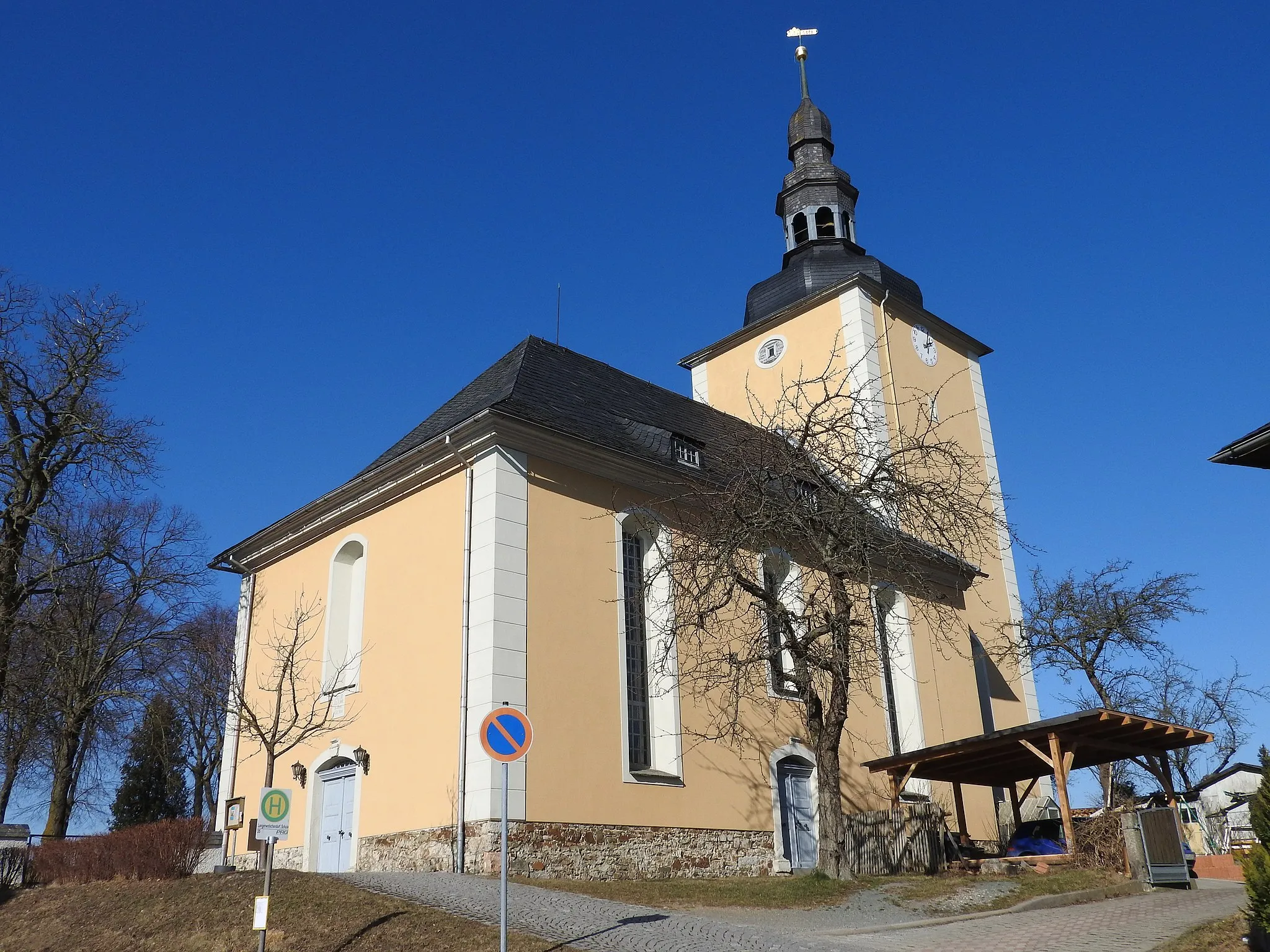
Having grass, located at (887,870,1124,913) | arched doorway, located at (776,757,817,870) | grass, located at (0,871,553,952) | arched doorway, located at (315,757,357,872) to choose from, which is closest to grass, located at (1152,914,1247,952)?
grass, located at (887,870,1124,913)

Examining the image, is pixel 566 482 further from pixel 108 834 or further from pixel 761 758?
pixel 108 834

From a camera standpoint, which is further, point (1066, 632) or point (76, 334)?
point (1066, 632)

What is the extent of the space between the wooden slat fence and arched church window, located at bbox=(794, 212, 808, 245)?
1784 centimetres

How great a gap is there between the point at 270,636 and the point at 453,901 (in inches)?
407

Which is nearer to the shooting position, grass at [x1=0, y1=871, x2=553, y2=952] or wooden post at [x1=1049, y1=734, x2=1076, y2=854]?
grass at [x1=0, y1=871, x2=553, y2=952]

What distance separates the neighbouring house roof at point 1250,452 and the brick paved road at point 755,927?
465 cm

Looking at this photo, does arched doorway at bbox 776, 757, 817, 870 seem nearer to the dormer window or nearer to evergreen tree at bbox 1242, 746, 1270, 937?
the dormer window

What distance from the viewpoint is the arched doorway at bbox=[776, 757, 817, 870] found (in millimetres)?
18719

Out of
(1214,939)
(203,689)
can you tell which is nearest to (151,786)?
(203,689)

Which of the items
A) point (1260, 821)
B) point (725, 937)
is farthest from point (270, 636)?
point (1260, 821)

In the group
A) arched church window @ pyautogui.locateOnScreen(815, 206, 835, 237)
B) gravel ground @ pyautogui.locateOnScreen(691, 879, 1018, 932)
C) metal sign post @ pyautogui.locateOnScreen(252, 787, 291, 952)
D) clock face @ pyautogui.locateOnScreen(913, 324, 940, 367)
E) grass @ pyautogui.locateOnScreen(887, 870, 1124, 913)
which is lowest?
gravel ground @ pyautogui.locateOnScreen(691, 879, 1018, 932)

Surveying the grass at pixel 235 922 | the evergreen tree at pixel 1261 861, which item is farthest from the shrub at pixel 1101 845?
the grass at pixel 235 922

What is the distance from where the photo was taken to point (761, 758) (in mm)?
18562

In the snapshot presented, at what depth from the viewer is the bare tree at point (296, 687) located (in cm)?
1791
